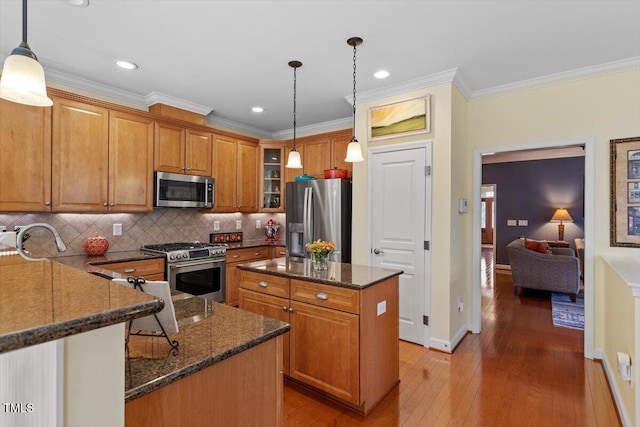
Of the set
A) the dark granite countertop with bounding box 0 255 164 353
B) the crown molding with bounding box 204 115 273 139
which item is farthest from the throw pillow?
the dark granite countertop with bounding box 0 255 164 353

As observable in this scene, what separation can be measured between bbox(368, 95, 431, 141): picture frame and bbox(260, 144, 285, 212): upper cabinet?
1.82 metres

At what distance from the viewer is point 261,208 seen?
16.5ft

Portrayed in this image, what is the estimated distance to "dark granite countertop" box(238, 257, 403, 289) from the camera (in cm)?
223

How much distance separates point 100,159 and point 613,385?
16.1 ft

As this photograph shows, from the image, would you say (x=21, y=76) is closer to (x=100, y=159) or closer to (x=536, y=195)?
(x=100, y=159)

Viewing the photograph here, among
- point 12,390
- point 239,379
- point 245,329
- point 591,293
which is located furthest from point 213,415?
point 591,293

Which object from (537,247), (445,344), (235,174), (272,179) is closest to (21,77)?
(235,174)

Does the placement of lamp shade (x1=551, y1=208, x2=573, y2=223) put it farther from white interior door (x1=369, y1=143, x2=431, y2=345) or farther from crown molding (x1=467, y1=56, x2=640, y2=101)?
white interior door (x1=369, y1=143, x2=431, y2=345)

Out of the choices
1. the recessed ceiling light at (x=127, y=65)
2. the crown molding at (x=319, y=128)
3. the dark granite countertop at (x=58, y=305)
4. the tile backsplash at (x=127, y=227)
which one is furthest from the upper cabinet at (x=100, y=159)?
the dark granite countertop at (x=58, y=305)

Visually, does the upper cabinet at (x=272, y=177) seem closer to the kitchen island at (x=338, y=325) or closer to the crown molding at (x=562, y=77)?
the kitchen island at (x=338, y=325)

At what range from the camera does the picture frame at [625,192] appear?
2.95 metres

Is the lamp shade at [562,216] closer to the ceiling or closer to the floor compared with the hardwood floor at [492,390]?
closer to the ceiling

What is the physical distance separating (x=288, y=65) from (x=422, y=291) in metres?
2.61

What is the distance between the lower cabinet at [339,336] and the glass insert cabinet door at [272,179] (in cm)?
252
